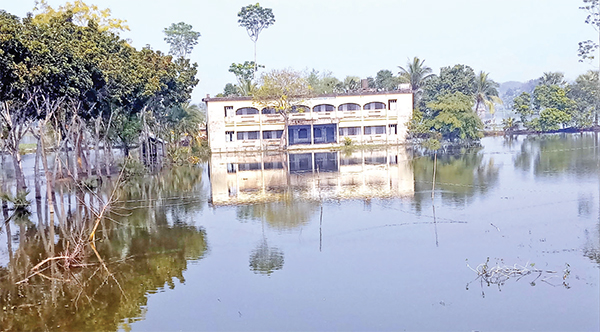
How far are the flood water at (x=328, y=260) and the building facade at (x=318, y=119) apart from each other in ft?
95.0

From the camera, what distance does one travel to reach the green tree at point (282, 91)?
54406mm

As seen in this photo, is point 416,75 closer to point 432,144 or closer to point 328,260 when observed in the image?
point 432,144

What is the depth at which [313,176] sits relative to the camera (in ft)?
111

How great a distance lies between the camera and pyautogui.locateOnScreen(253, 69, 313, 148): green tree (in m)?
54.4

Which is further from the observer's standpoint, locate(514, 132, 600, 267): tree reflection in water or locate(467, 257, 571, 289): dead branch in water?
locate(514, 132, 600, 267): tree reflection in water

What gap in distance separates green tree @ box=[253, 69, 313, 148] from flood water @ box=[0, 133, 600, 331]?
26368mm

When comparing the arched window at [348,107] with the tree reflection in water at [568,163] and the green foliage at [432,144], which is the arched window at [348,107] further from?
the tree reflection in water at [568,163]

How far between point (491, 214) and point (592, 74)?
63094mm

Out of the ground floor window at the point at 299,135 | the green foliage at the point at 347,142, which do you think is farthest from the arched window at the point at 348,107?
the ground floor window at the point at 299,135

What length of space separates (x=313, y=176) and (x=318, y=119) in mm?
24682

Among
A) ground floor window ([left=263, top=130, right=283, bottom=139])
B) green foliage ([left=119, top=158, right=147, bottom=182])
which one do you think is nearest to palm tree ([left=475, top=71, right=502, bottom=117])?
ground floor window ([left=263, top=130, right=283, bottom=139])

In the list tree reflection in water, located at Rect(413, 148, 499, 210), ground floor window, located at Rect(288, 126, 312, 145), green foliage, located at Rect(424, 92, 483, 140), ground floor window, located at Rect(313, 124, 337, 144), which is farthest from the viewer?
ground floor window, located at Rect(313, 124, 337, 144)

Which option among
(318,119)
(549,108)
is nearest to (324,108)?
(318,119)

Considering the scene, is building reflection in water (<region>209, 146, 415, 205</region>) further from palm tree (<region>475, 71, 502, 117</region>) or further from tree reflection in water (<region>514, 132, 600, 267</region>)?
palm tree (<region>475, 71, 502, 117</region>)
